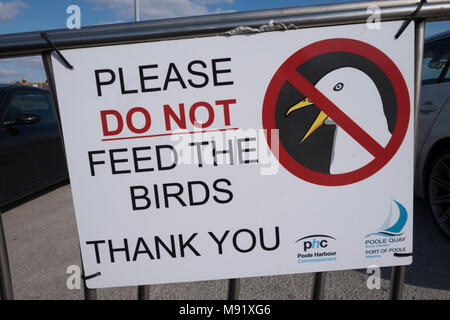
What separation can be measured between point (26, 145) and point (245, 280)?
133 inches

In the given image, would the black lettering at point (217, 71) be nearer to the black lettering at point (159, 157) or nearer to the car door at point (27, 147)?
the black lettering at point (159, 157)

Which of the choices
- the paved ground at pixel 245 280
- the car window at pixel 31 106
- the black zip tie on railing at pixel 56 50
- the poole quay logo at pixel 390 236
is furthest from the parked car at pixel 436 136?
the car window at pixel 31 106

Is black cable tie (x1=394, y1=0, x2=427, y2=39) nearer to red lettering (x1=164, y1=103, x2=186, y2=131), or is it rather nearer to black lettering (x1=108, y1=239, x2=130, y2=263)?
red lettering (x1=164, y1=103, x2=186, y2=131)

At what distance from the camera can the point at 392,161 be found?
3.55 feet

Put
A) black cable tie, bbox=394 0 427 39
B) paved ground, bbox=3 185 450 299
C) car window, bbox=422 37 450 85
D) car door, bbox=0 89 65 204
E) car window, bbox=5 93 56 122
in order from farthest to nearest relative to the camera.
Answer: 1. car window, bbox=5 93 56 122
2. car door, bbox=0 89 65 204
3. car window, bbox=422 37 450 85
4. paved ground, bbox=3 185 450 299
5. black cable tie, bbox=394 0 427 39

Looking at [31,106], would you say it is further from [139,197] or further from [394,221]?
[394,221]

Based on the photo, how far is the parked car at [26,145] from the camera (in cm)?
355

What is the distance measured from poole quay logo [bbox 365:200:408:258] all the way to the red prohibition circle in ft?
0.61

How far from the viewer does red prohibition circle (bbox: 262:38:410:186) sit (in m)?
1.01

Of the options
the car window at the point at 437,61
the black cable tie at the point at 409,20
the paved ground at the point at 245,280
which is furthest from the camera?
the car window at the point at 437,61

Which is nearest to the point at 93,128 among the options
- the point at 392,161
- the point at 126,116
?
the point at 126,116

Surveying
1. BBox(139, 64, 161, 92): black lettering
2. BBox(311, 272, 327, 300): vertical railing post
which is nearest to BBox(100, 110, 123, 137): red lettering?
BBox(139, 64, 161, 92): black lettering

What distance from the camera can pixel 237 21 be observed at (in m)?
0.99
